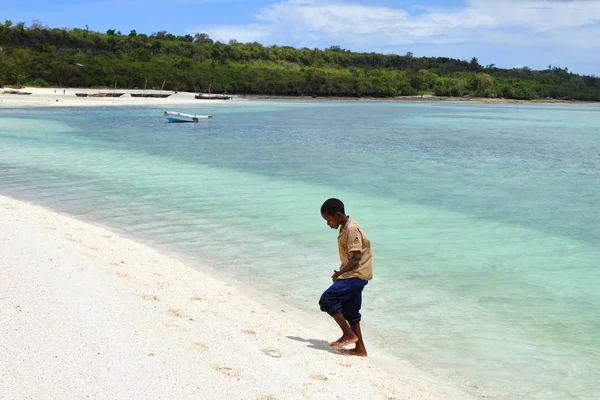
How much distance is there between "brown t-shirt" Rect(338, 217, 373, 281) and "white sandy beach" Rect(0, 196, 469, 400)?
2.70 ft

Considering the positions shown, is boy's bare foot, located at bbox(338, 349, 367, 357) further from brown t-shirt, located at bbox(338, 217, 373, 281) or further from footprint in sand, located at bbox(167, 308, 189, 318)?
footprint in sand, located at bbox(167, 308, 189, 318)

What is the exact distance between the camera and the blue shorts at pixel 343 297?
5527mm

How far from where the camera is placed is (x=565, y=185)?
20.6 meters

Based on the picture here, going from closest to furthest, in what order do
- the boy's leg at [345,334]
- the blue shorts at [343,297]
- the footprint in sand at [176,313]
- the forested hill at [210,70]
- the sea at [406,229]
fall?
the blue shorts at [343,297] < the boy's leg at [345,334] < the footprint in sand at [176,313] < the sea at [406,229] < the forested hill at [210,70]

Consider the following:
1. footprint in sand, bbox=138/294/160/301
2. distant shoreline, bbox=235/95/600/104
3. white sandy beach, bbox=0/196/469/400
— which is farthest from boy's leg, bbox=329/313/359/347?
distant shoreline, bbox=235/95/600/104

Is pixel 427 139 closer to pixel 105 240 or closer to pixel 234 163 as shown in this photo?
pixel 234 163

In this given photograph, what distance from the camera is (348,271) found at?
5.48 m

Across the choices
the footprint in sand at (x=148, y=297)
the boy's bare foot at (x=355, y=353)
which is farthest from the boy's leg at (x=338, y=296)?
the footprint in sand at (x=148, y=297)

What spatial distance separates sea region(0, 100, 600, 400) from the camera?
669cm

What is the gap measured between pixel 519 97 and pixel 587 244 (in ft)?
568

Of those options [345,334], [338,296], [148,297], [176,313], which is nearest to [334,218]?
[338,296]

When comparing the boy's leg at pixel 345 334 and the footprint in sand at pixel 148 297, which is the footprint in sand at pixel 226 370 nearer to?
the boy's leg at pixel 345 334

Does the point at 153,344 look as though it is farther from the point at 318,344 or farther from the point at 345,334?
the point at 345,334

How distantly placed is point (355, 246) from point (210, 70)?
13096 centimetres
